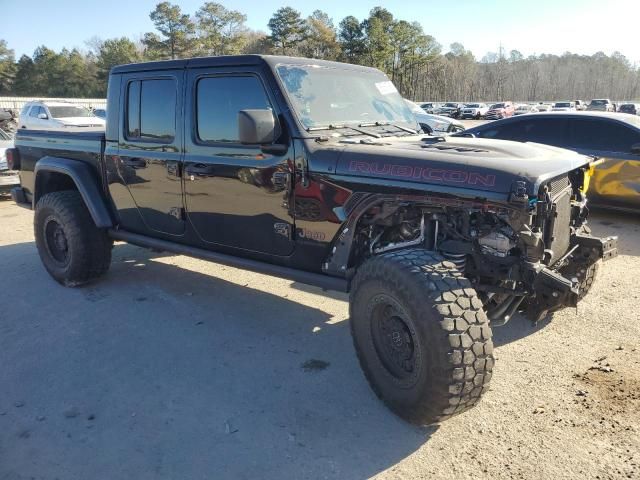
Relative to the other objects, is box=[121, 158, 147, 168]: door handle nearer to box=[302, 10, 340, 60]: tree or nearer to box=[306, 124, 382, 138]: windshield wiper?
box=[306, 124, 382, 138]: windshield wiper

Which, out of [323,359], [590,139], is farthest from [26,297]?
[590,139]

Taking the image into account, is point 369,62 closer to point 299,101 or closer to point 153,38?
point 153,38

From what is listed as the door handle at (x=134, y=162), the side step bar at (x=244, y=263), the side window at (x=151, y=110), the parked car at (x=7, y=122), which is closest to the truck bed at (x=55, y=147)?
the door handle at (x=134, y=162)

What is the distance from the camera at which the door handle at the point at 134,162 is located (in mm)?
4383

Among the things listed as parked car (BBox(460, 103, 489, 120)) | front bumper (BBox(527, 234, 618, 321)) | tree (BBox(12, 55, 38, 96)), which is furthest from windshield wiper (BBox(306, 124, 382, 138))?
tree (BBox(12, 55, 38, 96))

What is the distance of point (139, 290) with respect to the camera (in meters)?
5.06

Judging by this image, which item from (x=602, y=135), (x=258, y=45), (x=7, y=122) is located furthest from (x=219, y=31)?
(x=602, y=135)

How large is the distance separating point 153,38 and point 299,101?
2605 inches

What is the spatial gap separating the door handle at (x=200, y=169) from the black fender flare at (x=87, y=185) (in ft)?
4.18

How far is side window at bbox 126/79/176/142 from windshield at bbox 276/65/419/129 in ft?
3.63

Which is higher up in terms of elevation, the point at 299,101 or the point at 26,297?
the point at 299,101

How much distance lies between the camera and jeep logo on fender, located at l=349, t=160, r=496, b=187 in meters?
2.75

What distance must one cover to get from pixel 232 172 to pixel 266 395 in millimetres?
1600

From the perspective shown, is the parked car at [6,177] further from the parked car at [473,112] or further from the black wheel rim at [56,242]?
the parked car at [473,112]
